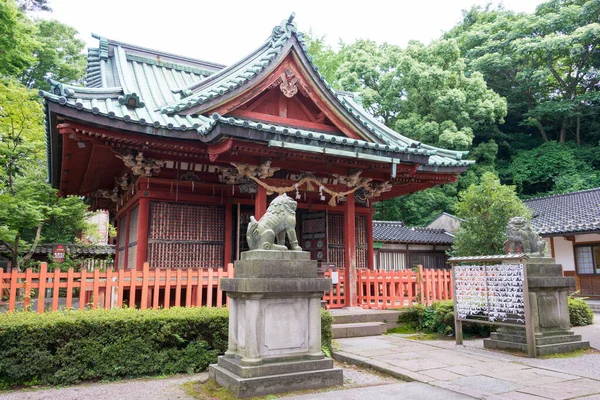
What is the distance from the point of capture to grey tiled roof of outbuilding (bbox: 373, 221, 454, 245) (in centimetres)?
2488

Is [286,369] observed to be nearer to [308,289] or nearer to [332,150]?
[308,289]

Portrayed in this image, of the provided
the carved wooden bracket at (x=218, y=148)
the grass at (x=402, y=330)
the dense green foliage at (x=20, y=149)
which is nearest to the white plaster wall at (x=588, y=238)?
the grass at (x=402, y=330)

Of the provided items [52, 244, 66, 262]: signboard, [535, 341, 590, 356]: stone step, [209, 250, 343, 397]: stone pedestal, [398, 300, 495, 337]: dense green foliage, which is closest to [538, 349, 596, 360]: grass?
[535, 341, 590, 356]: stone step

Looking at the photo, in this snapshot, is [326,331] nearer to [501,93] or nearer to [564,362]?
[564,362]

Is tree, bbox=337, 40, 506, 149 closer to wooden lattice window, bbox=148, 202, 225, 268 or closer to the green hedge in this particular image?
wooden lattice window, bbox=148, 202, 225, 268

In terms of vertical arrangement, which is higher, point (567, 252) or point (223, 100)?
point (223, 100)

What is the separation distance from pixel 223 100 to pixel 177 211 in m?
3.01

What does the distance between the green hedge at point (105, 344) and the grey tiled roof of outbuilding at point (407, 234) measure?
1847 cm

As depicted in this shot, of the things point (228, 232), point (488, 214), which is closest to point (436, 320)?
point (228, 232)

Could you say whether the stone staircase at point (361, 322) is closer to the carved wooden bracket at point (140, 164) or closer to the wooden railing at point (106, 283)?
the wooden railing at point (106, 283)

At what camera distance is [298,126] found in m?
11.8

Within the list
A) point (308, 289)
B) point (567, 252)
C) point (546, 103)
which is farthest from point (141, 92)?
point (546, 103)

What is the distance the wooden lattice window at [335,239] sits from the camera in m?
13.0

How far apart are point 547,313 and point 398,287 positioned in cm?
427
